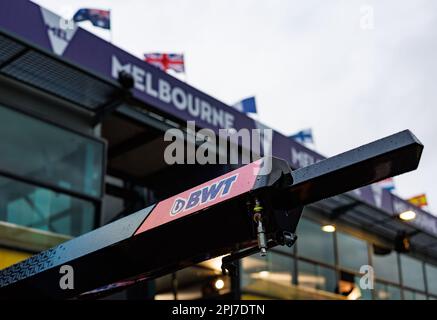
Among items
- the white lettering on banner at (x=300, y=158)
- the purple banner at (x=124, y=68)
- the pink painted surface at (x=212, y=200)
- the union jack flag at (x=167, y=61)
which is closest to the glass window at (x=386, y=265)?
the white lettering on banner at (x=300, y=158)

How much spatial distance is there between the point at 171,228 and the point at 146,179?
9508 mm

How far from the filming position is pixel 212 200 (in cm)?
439

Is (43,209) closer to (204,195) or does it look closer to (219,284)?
(219,284)

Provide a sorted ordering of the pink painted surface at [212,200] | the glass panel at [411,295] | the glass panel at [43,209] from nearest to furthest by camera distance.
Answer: the pink painted surface at [212,200], the glass panel at [43,209], the glass panel at [411,295]

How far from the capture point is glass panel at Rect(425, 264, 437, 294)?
1980 centimetres

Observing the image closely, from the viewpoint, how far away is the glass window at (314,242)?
1531cm

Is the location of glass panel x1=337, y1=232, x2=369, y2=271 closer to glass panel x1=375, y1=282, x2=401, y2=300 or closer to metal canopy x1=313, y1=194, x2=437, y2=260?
metal canopy x1=313, y1=194, x2=437, y2=260

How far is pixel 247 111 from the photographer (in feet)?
47.9

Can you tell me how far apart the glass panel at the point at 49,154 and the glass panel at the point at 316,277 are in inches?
244

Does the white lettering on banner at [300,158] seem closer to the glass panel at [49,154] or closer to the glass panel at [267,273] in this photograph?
the glass panel at [267,273]

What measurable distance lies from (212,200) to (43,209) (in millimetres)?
6035

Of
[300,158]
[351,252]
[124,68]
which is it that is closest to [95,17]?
[124,68]
